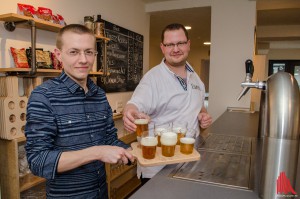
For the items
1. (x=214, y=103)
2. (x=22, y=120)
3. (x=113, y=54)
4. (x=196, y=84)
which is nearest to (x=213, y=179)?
(x=196, y=84)

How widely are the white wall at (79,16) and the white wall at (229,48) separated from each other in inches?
34.2

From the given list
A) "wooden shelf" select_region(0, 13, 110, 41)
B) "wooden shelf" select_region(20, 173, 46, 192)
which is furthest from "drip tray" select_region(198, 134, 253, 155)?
"wooden shelf" select_region(0, 13, 110, 41)

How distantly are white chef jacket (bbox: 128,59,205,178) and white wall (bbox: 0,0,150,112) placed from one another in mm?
1045

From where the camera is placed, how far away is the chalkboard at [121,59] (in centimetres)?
304

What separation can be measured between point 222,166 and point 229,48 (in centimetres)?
281

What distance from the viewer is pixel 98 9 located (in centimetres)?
291

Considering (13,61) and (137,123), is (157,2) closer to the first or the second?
(13,61)

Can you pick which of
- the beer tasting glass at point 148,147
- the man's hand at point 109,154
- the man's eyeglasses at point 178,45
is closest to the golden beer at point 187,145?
the beer tasting glass at point 148,147

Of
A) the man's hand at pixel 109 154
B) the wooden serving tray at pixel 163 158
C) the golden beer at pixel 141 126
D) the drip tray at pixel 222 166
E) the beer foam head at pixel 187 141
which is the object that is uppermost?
the golden beer at pixel 141 126

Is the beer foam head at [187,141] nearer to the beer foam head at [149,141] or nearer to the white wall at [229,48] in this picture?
the beer foam head at [149,141]

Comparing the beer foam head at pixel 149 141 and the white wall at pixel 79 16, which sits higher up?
the white wall at pixel 79 16

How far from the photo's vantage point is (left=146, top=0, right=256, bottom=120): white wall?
3586mm

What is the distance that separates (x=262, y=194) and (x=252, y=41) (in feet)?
10.2

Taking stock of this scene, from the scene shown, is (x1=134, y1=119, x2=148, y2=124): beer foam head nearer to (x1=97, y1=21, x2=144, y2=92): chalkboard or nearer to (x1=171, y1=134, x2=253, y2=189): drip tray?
(x1=171, y1=134, x2=253, y2=189): drip tray
